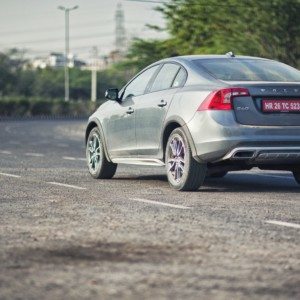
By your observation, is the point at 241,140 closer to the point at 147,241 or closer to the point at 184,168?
the point at 184,168

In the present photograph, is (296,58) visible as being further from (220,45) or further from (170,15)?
(170,15)

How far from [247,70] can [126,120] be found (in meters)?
1.99

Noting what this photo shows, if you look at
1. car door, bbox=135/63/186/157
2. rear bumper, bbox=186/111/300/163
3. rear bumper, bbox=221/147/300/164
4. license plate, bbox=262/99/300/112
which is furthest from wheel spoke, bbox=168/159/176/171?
license plate, bbox=262/99/300/112

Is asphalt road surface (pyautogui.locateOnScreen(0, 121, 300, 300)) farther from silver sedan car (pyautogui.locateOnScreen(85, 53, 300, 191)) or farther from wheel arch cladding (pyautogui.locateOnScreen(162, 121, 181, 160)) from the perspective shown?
wheel arch cladding (pyautogui.locateOnScreen(162, 121, 181, 160))

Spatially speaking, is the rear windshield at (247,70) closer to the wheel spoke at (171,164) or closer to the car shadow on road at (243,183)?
the wheel spoke at (171,164)

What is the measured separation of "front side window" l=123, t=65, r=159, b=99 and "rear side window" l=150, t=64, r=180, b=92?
9.2 inches

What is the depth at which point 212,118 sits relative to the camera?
1170 centimetres

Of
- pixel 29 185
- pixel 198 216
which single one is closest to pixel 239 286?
pixel 198 216

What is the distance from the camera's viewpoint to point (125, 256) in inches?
276

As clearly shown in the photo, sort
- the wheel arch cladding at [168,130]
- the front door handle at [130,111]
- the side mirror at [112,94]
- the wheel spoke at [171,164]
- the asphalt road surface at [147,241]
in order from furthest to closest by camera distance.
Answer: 1. the side mirror at [112,94]
2. the front door handle at [130,111]
3. the wheel arch cladding at [168,130]
4. the wheel spoke at [171,164]
5. the asphalt road surface at [147,241]

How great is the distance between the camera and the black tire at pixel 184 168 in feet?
39.2

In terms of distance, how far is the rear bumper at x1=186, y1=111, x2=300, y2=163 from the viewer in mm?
11602

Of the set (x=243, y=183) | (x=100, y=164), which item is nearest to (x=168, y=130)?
(x=243, y=183)

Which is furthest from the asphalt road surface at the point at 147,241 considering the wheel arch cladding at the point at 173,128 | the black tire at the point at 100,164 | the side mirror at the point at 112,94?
the side mirror at the point at 112,94
